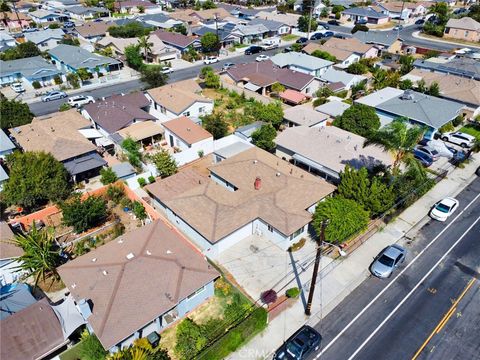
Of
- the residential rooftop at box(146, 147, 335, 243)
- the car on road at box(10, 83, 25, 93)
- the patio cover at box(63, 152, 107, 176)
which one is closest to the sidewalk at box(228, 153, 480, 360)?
the residential rooftop at box(146, 147, 335, 243)

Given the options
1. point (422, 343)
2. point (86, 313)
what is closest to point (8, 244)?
point (86, 313)

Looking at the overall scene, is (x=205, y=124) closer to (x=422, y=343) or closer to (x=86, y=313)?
(x=86, y=313)

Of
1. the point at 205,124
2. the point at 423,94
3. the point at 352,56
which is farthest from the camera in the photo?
the point at 352,56

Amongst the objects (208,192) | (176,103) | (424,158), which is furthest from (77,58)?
(424,158)

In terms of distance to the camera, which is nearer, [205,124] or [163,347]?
Result: [163,347]

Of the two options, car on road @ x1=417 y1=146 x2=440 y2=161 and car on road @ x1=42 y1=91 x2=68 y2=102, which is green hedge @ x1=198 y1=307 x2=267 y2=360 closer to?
car on road @ x1=417 y1=146 x2=440 y2=161
